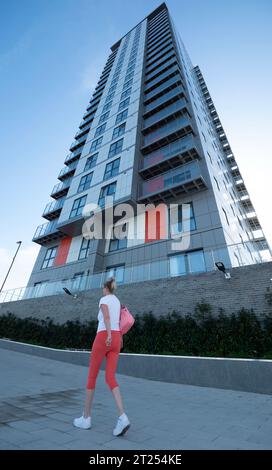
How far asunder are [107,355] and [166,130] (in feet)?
76.4

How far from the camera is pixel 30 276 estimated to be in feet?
79.1

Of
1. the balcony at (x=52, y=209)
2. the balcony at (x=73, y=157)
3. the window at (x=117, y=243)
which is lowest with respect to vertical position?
the window at (x=117, y=243)

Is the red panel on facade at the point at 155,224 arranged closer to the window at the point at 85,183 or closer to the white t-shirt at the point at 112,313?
the window at the point at 85,183

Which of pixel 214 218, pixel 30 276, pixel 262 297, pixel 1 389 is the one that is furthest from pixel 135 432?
pixel 30 276

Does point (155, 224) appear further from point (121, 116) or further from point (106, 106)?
point (106, 106)

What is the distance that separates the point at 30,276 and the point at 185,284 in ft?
61.9

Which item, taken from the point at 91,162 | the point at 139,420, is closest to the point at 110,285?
the point at 139,420

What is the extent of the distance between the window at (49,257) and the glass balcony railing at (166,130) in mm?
14063

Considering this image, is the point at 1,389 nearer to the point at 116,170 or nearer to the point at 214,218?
the point at 214,218

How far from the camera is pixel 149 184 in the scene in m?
19.6

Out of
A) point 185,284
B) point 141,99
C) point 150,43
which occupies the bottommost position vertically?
Result: point 185,284

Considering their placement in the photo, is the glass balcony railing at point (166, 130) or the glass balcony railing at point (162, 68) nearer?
the glass balcony railing at point (166, 130)

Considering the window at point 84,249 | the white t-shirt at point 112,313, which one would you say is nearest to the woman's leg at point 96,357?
the white t-shirt at point 112,313

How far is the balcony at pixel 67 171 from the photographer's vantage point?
2967cm
